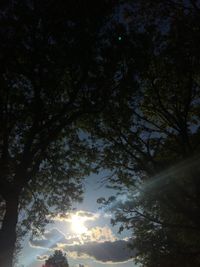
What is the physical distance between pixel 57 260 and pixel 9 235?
5708 cm

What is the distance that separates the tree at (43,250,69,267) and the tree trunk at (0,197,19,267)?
55861 millimetres

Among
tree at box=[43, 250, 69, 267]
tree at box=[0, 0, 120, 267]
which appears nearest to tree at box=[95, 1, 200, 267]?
tree at box=[0, 0, 120, 267]

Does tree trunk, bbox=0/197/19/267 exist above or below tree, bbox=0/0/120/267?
below

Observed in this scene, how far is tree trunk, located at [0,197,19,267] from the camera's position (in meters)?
15.3

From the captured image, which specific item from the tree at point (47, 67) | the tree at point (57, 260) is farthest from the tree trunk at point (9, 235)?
the tree at point (57, 260)

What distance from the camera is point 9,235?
15758 millimetres

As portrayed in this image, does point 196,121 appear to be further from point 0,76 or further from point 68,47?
point 0,76

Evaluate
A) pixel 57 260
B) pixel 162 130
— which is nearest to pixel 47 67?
pixel 162 130

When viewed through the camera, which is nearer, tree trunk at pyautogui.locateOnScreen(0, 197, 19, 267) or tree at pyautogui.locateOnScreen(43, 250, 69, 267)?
tree trunk at pyautogui.locateOnScreen(0, 197, 19, 267)

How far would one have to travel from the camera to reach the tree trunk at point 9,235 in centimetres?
1528

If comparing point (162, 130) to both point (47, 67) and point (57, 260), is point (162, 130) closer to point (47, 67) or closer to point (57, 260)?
point (47, 67)

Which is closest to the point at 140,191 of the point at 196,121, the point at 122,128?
the point at 122,128

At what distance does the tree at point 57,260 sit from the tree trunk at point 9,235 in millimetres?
55861

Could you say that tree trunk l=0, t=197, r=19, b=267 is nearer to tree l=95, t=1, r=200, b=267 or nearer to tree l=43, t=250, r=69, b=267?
tree l=95, t=1, r=200, b=267
